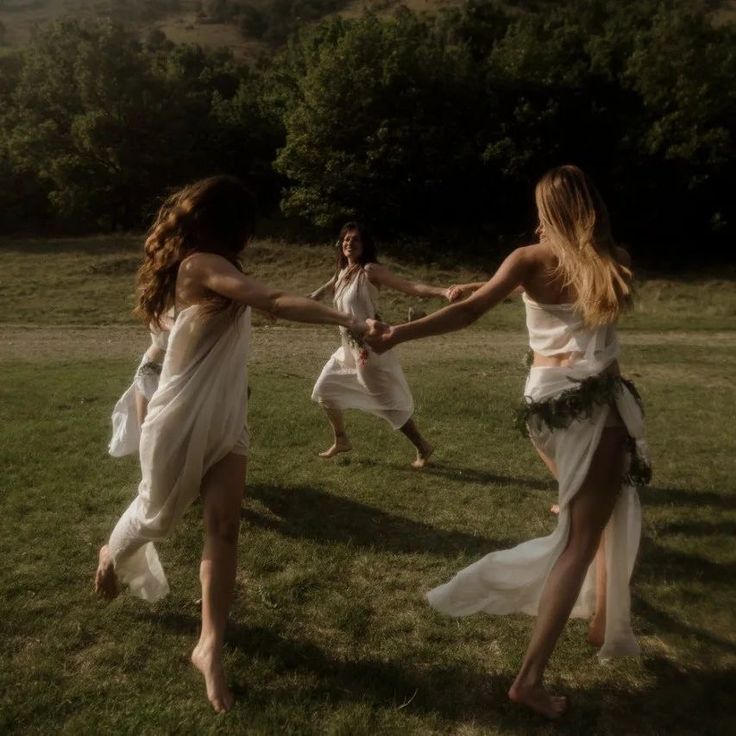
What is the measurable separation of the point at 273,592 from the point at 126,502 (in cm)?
202

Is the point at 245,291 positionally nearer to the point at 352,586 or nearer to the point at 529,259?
the point at 529,259

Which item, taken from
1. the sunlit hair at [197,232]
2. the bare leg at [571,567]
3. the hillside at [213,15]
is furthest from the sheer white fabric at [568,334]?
the hillside at [213,15]

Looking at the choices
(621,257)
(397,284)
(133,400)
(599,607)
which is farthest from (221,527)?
(397,284)

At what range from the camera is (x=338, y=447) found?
7.12 metres

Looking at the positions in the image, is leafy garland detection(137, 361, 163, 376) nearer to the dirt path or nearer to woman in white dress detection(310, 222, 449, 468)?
woman in white dress detection(310, 222, 449, 468)

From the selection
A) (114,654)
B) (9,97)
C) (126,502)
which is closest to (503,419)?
(126,502)

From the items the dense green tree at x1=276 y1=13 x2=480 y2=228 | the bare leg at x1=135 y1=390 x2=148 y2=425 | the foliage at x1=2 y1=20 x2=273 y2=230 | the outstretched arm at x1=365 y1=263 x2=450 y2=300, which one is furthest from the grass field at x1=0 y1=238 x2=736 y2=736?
the foliage at x1=2 y1=20 x2=273 y2=230

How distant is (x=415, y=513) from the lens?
18.9ft

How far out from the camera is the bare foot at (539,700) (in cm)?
329

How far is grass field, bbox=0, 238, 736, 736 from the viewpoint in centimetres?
333

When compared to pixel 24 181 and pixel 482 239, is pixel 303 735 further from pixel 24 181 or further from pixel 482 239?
pixel 24 181

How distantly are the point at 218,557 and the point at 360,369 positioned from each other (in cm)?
358

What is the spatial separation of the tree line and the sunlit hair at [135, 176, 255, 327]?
2631cm

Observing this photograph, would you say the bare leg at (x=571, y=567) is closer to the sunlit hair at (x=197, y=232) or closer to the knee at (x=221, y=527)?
the knee at (x=221, y=527)
